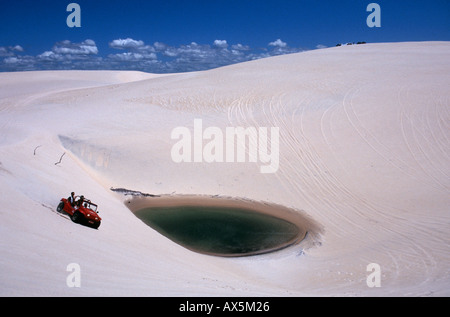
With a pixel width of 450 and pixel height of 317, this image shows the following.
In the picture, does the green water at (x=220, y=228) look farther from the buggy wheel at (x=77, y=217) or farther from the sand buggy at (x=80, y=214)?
the buggy wheel at (x=77, y=217)

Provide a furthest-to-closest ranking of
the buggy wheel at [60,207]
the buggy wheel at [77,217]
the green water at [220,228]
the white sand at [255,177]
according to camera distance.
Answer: the green water at [220,228], the buggy wheel at [60,207], the buggy wheel at [77,217], the white sand at [255,177]

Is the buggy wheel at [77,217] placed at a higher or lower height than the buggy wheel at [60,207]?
lower

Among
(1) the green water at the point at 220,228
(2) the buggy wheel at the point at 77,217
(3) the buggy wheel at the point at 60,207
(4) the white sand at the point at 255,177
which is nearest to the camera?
(4) the white sand at the point at 255,177

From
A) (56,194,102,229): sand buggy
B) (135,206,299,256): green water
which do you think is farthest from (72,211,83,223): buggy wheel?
(135,206,299,256): green water

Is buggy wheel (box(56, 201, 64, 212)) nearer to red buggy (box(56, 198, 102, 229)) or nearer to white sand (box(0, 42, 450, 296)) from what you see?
red buggy (box(56, 198, 102, 229))

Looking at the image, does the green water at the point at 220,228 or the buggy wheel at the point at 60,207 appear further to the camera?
the green water at the point at 220,228

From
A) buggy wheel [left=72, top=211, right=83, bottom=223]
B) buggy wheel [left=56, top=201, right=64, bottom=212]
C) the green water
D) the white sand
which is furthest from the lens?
the green water

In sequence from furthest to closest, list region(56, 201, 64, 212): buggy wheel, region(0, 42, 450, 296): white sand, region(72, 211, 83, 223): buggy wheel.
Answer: region(56, 201, 64, 212): buggy wheel < region(72, 211, 83, 223): buggy wheel < region(0, 42, 450, 296): white sand

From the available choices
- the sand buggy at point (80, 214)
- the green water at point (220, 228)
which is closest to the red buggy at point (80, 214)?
the sand buggy at point (80, 214)
